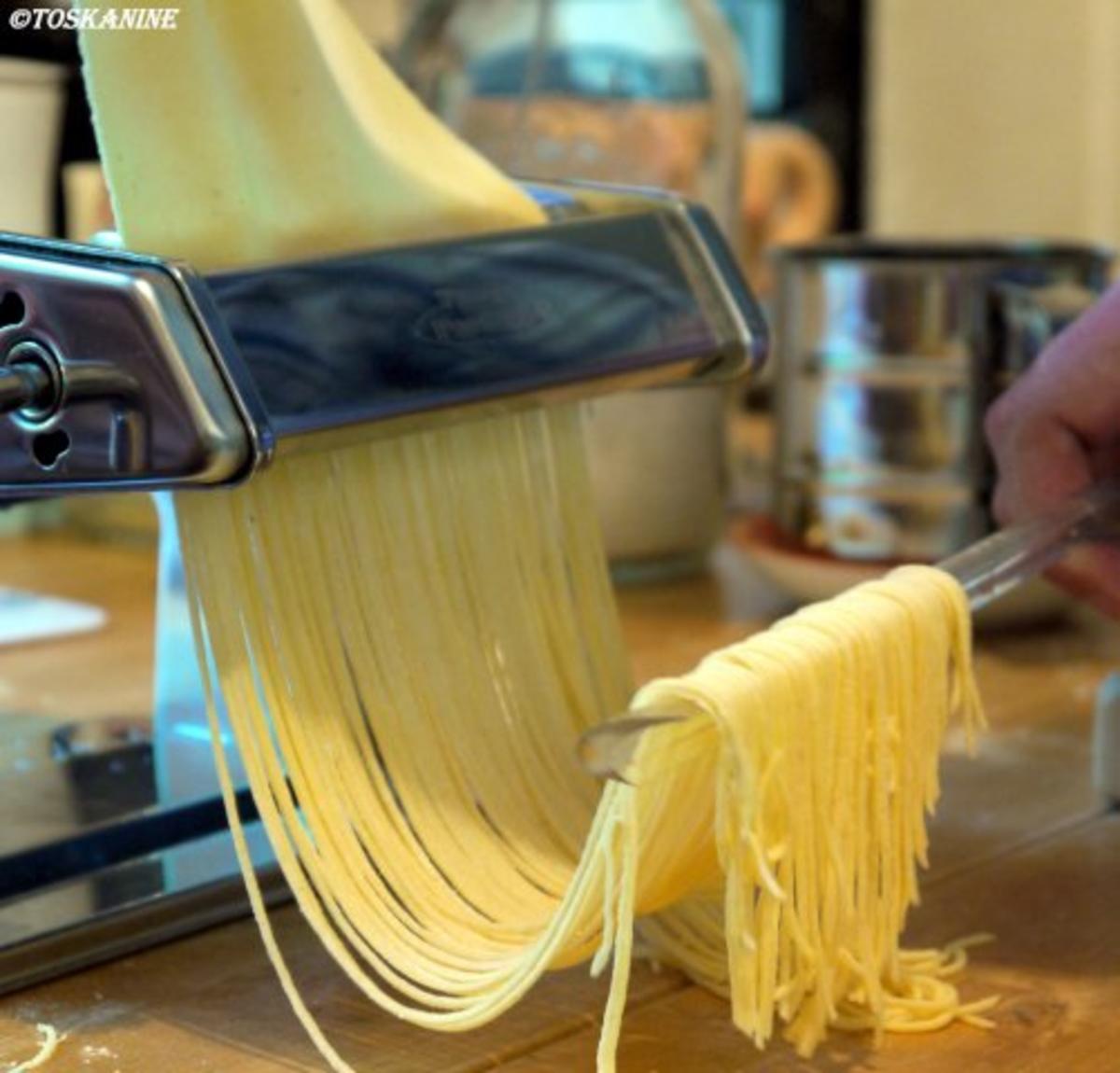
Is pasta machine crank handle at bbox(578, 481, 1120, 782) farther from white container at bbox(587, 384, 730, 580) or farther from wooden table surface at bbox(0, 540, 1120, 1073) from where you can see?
white container at bbox(587, 384, 730, 580)

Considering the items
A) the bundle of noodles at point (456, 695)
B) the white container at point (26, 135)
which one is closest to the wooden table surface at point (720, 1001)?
the bundle of noodles at point (456, 695)

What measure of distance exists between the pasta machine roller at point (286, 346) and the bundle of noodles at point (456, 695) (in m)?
0.02

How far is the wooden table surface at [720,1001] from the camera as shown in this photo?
0.51m

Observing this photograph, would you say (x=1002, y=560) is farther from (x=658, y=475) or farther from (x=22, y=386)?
(x=658, y=475)

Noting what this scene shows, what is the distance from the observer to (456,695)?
57cm

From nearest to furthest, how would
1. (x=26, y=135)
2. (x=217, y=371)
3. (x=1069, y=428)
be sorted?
(x=217, y=371) → (x=1069, y=428) → (x=26, y=135)

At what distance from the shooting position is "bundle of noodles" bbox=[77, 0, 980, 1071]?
46 centimetres

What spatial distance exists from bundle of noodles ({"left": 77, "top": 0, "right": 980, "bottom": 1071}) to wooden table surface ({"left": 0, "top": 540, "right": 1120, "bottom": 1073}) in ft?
0.04

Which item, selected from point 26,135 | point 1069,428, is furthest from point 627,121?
point 1069,428

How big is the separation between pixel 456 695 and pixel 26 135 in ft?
1.46

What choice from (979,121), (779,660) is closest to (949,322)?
(779,660)

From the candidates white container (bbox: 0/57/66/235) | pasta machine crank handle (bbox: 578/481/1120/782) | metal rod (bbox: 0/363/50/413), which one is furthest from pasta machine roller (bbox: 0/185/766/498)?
white container (bbox: 0/57/66/235)

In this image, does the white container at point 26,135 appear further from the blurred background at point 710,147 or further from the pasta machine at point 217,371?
the pasta machine at point 217,371

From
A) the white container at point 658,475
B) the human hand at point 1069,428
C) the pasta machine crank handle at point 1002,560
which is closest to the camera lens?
the pasta machine crank handle at point 1002,560
